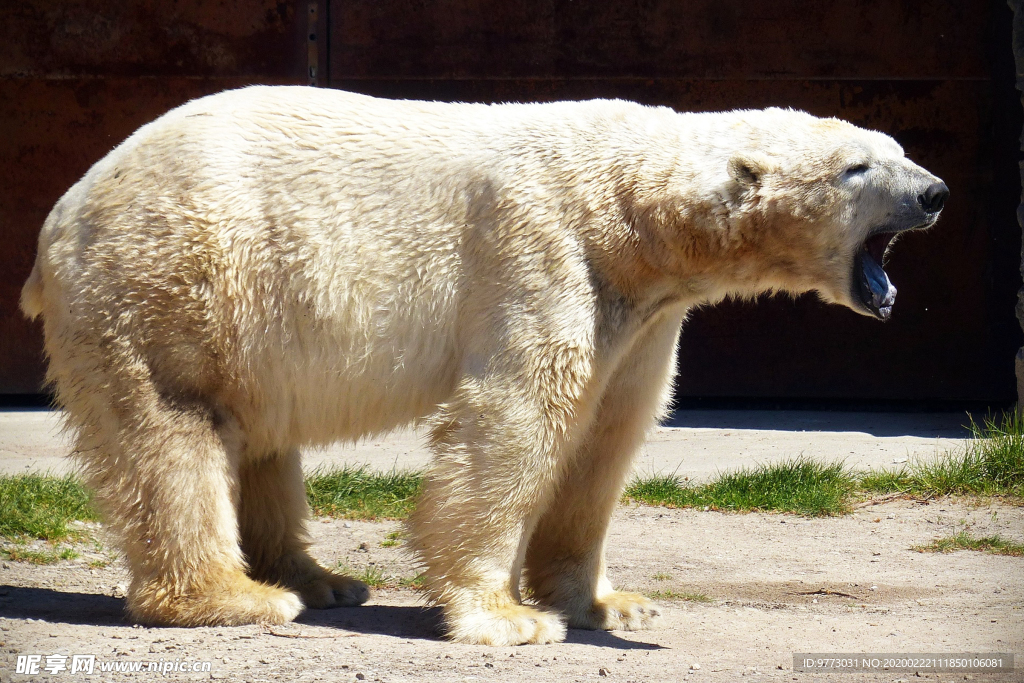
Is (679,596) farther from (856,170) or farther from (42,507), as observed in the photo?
(42,507)

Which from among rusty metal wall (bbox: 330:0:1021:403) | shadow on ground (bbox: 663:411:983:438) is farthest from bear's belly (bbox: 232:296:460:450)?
rusty metal wall (bbox: 330:0:1021:403)

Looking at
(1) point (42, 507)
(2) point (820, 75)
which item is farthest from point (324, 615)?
(2) point (820, 75)

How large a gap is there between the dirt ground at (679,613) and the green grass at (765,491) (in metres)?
0.11

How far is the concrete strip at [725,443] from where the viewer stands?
20.4 feet

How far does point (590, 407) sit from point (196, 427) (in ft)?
4.01

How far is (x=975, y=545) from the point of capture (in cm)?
482

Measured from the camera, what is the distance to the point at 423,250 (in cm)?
361

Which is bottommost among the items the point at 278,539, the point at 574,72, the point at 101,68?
the point at 278,539

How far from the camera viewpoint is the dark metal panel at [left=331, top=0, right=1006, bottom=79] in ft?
25.5

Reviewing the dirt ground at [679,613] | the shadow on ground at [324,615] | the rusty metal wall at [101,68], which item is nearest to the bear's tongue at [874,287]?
the dirt ground at [679,613]

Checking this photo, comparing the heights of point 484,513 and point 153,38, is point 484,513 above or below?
below

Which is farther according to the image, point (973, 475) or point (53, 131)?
point (53, 131)

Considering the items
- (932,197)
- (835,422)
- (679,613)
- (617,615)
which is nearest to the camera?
(932,197)

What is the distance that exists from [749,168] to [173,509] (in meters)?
2.04
